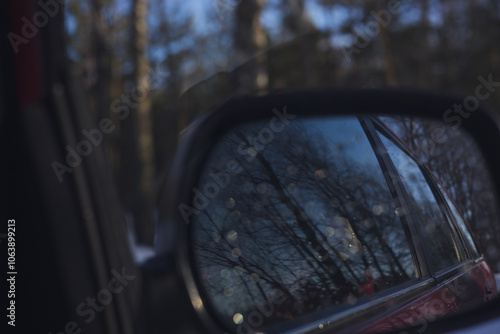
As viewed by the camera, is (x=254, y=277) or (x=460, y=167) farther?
(x=460, y=167)

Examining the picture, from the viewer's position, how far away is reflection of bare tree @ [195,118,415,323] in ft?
4.42

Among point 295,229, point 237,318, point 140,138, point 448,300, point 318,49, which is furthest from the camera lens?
point 318,49

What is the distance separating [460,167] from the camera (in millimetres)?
1908

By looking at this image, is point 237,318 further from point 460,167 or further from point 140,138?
point 140,138

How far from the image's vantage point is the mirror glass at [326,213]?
1.35m

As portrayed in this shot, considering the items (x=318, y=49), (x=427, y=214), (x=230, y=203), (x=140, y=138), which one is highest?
(x=318, y=49)

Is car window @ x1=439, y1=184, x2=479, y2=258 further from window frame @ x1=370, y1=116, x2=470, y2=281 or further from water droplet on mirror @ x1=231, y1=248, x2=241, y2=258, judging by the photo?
water droplet on mirror @ x1=231, y1=248, x2=241, y2=258

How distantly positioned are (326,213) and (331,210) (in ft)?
0.06

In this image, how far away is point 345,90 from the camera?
1754mm

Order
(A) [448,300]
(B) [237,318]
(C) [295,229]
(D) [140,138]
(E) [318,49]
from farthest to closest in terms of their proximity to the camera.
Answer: (E) [318,49] < (D) [140,138] < (A) [448,300] < (C) [295,229] < (B) [237,318]

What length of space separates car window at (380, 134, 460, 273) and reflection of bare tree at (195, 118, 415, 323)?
158 millimetres

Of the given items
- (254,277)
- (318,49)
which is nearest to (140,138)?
(254,277)

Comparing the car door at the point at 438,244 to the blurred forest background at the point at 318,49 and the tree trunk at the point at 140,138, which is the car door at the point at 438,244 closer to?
the tree trunk at the point at 140,138

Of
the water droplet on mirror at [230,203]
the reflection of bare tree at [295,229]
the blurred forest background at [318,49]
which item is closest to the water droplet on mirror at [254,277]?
the reflection of bare tree at [295,229]
